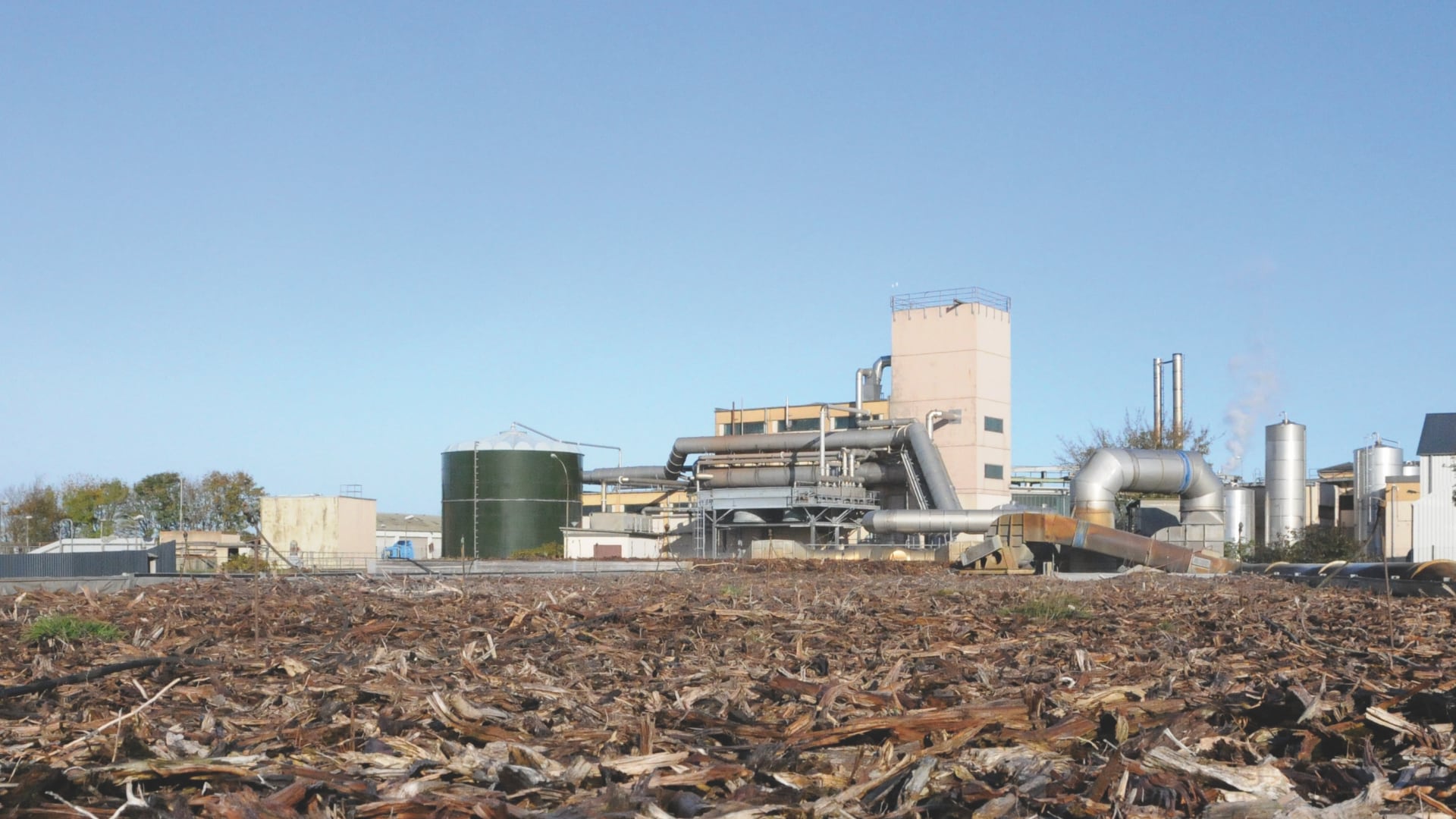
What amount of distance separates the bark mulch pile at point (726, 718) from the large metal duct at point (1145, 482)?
32609 mm

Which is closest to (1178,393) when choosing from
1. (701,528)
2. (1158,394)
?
(1158,394)

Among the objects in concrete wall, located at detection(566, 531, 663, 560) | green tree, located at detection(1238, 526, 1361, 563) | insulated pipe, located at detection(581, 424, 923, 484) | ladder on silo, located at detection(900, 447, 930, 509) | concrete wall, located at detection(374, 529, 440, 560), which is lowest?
concrete wall, located at detection(374, 529, 440, 560)

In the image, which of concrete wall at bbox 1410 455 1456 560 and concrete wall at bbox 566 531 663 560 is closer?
concrete wall at bbox 1410 455 1456 560

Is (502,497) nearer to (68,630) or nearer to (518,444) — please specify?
(518,444)

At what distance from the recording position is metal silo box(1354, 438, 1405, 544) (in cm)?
4934

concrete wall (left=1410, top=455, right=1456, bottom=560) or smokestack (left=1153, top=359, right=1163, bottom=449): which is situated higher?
smokestack (left=1153, top=359, right=1163, bottom=449)

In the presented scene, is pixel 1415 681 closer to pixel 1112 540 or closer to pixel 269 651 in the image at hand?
pixel 269 651

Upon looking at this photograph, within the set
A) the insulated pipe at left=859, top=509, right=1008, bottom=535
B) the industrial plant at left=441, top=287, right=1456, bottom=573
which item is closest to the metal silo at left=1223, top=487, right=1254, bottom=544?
the industrial plant at left=441, top=287, right=1456, bottom=573

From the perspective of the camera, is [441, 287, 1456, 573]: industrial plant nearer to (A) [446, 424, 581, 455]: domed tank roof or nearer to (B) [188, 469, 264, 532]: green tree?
→ (A) [446, 424, 581, 455]: domed tank roof

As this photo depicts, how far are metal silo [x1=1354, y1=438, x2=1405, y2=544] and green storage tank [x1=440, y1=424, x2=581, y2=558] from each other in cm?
3347

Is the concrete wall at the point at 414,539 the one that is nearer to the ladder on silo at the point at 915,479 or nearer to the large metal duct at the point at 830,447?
the large metal duct at the point at 830,447

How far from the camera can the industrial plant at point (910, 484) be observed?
43.7 meters

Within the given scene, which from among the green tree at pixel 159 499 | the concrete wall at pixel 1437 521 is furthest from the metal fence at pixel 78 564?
the green tree at pixel 159 499

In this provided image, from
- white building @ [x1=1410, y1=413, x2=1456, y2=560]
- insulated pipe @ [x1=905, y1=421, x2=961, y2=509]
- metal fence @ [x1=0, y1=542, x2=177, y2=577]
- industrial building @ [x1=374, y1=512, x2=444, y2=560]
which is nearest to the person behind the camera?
metal fence @ [x1=0, y1=542, x2=177, y2=577]
